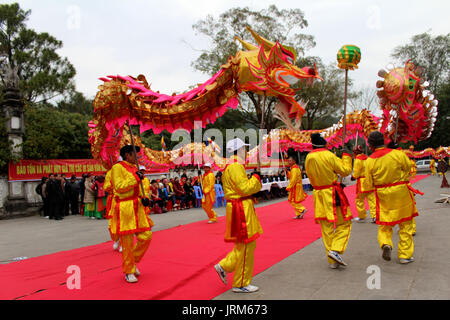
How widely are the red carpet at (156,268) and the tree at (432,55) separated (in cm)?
2896

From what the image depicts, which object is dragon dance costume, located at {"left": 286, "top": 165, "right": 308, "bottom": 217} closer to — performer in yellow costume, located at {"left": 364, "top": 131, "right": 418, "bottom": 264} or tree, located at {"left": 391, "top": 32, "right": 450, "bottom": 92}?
performer in yellow costume, located at {"left": 364, "top": 131, "right": 418, "bottom": 264}

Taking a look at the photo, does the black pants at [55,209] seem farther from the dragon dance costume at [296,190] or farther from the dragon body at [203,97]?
the dragon dance costume at [296,190]

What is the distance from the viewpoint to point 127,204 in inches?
155

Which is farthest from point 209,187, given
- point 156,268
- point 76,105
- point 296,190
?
point 76,105

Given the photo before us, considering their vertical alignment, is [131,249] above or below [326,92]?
below

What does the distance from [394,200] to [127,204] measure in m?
3.20

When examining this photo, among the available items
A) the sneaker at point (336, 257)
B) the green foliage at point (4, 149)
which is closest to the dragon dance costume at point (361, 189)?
the sneaker at point (336, 257)

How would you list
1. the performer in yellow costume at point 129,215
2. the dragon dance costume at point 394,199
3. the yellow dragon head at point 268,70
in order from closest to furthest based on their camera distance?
the performer in yellow costume at point 129,215
the dragon dance costume at point 394,199
the yellow dragon head at point 268,70

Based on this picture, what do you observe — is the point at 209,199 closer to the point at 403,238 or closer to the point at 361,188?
the point at 361,188

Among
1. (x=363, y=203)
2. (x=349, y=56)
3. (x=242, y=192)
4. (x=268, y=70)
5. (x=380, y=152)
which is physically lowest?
(x=363, y=203)

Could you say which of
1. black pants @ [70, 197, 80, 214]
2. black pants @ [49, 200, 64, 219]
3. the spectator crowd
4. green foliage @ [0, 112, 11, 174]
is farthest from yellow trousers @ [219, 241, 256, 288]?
green foliage @ [0, 112, 11, 174]

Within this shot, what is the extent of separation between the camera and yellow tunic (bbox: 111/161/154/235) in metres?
3.86

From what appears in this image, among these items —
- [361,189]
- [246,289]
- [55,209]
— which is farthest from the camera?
[55,209]

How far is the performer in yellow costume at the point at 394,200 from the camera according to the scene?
392cm
